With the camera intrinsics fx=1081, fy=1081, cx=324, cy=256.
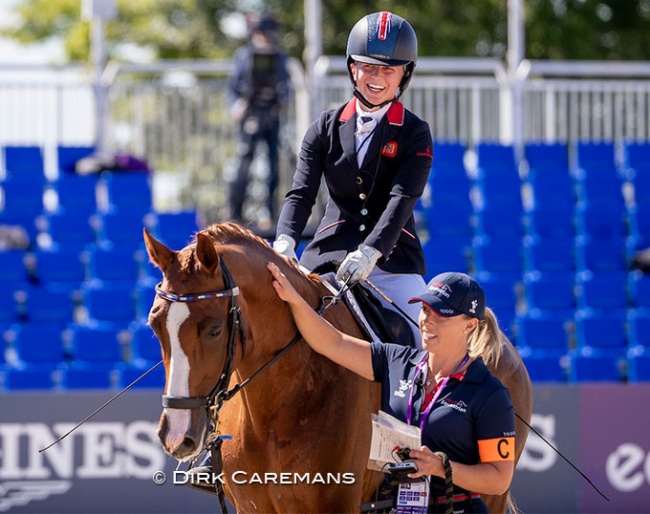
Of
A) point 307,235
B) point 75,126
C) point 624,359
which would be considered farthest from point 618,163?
point 75,126

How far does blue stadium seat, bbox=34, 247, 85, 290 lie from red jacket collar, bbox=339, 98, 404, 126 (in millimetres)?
5968

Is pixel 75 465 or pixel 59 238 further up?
pixel 59 238

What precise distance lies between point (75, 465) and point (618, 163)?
6646 mm

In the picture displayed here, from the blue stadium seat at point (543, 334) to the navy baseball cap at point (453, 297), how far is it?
6.36 m

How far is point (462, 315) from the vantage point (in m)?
3.79

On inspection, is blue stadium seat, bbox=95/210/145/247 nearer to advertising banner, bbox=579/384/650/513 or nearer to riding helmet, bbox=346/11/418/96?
advertising banner, bbox=579/384/650/513

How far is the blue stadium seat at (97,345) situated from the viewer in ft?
31.7

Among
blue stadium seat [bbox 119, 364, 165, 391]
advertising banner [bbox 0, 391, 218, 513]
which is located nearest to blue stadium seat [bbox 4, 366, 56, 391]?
blue stadium seat [bbox 119, 364, 165, 391]

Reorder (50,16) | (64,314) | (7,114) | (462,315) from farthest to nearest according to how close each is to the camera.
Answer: (50,16) → (7,114) → (64,314) → (462,315)

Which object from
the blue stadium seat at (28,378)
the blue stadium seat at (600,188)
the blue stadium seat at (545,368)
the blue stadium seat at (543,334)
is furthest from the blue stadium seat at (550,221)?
the blue stadium seat at (28,378)

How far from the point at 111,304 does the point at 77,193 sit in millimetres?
1422

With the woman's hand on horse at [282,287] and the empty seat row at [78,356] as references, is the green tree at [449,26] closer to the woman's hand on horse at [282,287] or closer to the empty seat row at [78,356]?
the empty seat row at [78,356]

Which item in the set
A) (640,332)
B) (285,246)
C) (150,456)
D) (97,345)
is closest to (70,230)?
(97,345)

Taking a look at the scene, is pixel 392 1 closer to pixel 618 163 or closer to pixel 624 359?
pixel 618 163
